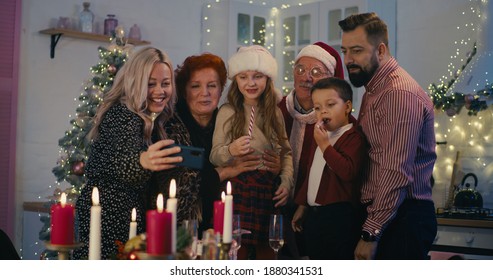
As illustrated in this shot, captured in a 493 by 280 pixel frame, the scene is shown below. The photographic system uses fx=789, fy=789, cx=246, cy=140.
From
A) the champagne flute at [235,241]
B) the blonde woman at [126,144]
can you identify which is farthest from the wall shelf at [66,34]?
the champagne flute at [235,241]

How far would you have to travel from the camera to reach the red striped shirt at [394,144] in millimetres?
2932

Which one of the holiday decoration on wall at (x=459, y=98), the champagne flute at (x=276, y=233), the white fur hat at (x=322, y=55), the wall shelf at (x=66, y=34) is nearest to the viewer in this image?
the champagne flute at (x=276, y=233)

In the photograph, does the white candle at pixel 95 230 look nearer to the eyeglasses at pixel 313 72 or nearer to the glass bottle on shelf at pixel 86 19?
the eyeglasses at pixel 313 72

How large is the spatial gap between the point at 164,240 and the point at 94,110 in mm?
4208

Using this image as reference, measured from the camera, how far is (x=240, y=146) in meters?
3.23

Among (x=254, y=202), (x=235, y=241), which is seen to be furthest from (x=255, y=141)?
(x=235, y=241)

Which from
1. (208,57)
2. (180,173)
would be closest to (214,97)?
(208,57)

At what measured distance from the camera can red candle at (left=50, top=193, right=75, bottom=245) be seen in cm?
186

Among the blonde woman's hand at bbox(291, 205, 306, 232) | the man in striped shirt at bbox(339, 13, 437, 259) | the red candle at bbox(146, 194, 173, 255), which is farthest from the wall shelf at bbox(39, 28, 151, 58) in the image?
the red candle at bbox(146, 194, 173, 255)

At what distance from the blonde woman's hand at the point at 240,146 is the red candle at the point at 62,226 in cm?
141

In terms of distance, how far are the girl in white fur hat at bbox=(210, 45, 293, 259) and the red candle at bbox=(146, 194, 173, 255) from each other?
1.63 metres

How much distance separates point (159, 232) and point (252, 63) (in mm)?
1897

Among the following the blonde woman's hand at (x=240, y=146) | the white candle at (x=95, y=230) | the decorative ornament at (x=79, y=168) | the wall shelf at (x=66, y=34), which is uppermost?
the wall shelf at (x=66, y=34)
